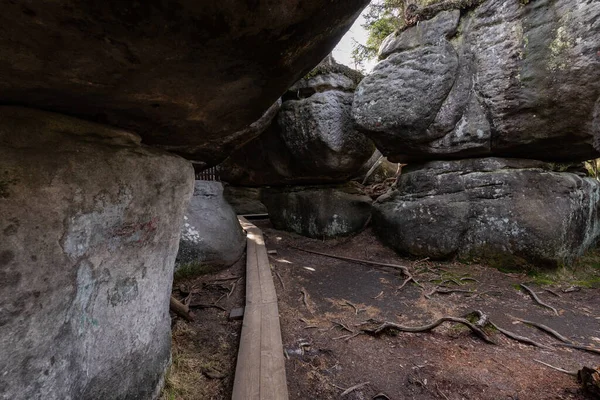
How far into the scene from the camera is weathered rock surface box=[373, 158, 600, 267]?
4727 mm

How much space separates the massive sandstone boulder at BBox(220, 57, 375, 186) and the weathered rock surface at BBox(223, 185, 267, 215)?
380cm

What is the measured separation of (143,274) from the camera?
1.91 m

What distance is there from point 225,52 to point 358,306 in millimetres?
3561

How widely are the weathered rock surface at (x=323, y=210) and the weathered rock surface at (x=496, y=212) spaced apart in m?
1.48

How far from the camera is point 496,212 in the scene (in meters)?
5.14

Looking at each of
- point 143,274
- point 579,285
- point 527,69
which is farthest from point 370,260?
point 143,274

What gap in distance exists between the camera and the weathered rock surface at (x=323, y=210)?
7602 millimetres

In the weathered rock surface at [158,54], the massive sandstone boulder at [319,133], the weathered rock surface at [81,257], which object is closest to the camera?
the weathered rock surface at [158,54]

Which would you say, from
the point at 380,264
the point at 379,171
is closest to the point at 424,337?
the point at 380,264

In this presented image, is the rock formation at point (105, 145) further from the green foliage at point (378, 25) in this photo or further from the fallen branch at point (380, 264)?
the green foliage at point (378, 25)

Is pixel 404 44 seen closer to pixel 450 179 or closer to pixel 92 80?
pixel 450 179

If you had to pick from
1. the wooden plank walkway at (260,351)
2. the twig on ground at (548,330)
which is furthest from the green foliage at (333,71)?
the twig on ground at (548,330)

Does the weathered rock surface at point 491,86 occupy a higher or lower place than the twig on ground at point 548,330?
higher

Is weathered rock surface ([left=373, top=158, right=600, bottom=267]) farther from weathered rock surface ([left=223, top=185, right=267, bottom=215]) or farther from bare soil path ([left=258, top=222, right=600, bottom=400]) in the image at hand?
weathered rock surface ([left=223, top=185, right=267, bottom=215])
